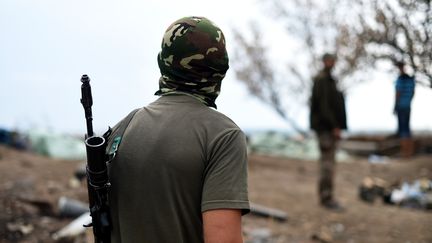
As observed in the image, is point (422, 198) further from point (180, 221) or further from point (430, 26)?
point (180, 221)

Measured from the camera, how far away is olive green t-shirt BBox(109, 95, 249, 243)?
67.0 inches

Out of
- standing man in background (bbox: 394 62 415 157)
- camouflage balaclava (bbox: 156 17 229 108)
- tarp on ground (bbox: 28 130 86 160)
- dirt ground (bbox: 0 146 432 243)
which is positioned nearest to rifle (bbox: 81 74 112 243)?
camouflage balaclava (bbox: 156 17 229 108)

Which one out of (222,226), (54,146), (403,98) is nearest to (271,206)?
(403,98)

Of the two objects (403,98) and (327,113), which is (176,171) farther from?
(327,113)

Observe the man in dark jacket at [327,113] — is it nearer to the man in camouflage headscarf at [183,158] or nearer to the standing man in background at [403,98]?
the standing man in background at [403,98]

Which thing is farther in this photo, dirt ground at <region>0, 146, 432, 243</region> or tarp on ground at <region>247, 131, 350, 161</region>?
tarp on ground at <region>247, 131, 350, 161</region>

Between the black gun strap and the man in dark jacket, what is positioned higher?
the black gun strap

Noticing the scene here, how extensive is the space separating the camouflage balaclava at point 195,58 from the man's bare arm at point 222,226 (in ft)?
1.44

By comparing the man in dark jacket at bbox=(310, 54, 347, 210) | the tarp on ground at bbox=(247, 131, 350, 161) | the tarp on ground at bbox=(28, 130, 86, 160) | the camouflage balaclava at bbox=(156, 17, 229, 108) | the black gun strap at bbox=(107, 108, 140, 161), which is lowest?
the tarp on ground at bbox=(247, 131, 350, 161)

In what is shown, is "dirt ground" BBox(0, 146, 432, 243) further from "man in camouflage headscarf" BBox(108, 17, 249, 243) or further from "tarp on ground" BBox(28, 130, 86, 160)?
"man in camouflage headscarf" BBox(108, 17, 249, 243)

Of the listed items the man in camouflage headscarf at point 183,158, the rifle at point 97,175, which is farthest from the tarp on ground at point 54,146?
the man in camouflage headscarf at point 183,158

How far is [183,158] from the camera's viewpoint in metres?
1.72

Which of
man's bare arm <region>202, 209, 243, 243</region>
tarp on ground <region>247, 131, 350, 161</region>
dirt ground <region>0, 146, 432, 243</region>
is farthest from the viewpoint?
tarp on ground <region>247, 131, 350, 161</region>

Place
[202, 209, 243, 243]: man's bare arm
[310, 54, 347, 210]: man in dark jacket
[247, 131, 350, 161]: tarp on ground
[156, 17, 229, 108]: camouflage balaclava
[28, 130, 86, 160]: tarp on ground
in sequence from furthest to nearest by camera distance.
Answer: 1. [247, 131, 350, 161]: tarp on ground
2. [28, 130, 86, 160]: tarp on ground
3. [310, 54, 347, 210]: man in dark jacket
4. [156, 17, 229, 108]: camouflage balaclava
5. [202, 209, 243, 243]: man's bare arm
